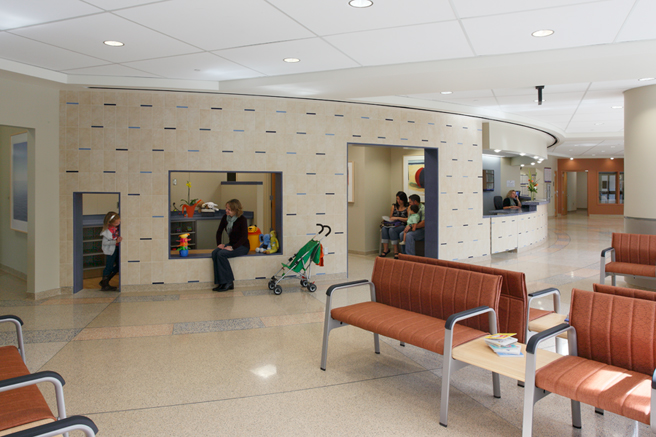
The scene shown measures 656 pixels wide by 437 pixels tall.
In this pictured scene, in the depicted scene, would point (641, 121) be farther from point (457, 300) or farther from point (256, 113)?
point (256, 113)

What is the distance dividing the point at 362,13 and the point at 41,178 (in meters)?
5.27

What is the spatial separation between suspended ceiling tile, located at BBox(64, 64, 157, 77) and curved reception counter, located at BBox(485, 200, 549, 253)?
25.1 feet

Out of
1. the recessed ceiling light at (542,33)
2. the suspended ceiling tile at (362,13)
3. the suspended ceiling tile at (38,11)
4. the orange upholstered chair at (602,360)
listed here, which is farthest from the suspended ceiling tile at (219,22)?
the orange upholstered chair at (602,360)

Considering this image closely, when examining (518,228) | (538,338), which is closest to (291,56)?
(538,338)

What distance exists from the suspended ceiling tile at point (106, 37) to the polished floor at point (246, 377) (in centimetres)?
317

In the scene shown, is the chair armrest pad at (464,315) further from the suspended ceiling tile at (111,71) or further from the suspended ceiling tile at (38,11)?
the suspended ceiling tile at (111,71)

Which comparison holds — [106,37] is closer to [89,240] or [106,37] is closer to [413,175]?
[89,240]

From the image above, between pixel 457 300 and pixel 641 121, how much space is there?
563 cm

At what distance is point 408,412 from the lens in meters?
3.19

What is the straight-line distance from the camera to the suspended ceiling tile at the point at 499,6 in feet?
12.5

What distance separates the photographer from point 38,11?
3.99m

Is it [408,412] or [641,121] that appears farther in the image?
[641,121]

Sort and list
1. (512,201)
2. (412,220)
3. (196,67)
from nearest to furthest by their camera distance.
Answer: (196,67) → (412,220) → (512,201)

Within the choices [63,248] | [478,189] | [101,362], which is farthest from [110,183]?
[478,189]
